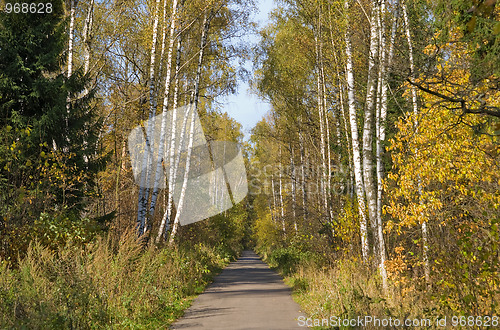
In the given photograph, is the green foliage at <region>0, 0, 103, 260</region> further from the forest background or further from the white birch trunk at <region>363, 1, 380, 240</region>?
the white birch trunk at <region>363, 1, 380, 240</region>

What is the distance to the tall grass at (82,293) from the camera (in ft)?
21.4

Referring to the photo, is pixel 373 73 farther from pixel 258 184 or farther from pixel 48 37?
pixel 258 184

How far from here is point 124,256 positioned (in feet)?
33.9

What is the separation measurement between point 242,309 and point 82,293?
4759 millimetres

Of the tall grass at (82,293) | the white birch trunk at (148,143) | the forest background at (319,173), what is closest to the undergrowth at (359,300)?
the forest background at (319,173)

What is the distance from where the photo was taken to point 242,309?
10828 millimetres

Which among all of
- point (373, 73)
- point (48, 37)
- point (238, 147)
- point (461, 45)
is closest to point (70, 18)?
point (48, 37)

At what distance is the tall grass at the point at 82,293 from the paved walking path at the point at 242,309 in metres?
0.53

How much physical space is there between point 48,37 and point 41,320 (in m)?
9.98

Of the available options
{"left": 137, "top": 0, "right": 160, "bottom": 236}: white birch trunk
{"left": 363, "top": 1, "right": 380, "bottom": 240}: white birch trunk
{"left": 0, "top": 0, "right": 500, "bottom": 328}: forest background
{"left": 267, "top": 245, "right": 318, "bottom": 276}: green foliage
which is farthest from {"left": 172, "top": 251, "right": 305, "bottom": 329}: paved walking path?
{"left": 137, "top": 0, "right": 160, "bottom": 236}: white birch trunk

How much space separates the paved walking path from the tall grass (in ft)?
1.74

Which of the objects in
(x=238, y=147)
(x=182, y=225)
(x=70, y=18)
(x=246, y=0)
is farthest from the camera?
(x=238, y=147)

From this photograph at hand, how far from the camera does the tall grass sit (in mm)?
6535

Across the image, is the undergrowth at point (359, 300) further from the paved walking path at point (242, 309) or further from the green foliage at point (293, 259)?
the green foliage at point (293, 259)
